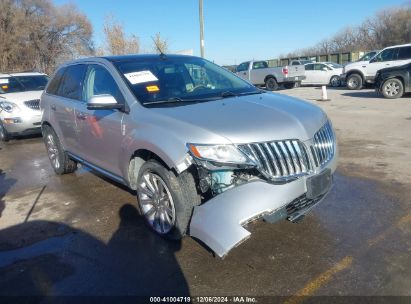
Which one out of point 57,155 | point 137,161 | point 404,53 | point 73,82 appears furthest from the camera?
point 404,53

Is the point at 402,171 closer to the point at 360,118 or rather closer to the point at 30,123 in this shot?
the point at 360,118

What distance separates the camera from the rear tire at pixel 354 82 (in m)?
18.9

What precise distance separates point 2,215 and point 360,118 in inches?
359

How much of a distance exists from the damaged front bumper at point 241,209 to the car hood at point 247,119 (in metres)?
0.40

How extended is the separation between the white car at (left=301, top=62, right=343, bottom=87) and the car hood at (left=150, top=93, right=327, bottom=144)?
2017 centimetres

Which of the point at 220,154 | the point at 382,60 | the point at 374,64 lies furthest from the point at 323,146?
the point at 374,64

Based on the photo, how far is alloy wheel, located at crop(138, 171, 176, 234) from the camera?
363 centimetres

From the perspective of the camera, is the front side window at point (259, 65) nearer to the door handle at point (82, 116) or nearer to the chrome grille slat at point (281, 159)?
the door handle at point (82, 116)

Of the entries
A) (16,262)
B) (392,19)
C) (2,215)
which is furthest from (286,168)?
(392,19)

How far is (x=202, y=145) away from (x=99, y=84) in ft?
6.90

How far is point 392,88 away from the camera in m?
14.4

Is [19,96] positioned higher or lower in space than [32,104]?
higher

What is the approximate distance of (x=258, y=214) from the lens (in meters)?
2.99

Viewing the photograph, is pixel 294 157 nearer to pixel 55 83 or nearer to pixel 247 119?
pixel 247 119
